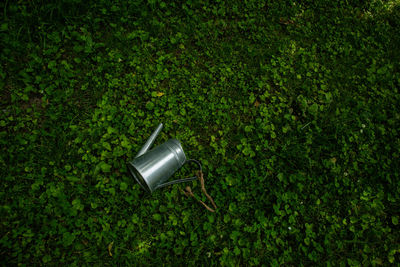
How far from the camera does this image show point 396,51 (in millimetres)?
4473

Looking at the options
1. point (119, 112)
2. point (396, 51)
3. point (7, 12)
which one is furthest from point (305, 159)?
point (7, 12)

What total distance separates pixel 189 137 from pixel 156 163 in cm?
76

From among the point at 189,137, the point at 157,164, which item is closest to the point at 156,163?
the point at 157,164

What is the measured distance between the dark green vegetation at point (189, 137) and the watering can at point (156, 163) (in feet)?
0.99

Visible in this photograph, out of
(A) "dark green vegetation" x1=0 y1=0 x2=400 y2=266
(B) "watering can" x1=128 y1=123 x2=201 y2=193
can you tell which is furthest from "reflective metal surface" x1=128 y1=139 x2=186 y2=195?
(A) "dark green vegetation" x1=0 y1=0 x2=400 y2=266

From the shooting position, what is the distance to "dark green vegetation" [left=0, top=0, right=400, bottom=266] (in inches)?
84.6

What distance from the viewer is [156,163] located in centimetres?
208

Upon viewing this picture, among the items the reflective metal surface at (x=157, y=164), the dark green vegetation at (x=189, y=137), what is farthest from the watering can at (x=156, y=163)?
the dark green vegetation at (x=189, y=137)

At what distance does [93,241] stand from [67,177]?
0.69m

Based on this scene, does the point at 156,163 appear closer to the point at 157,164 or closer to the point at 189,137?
the point at 157,164

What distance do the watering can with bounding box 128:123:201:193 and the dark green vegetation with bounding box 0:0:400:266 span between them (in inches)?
11.8

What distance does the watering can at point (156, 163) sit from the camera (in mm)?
2025

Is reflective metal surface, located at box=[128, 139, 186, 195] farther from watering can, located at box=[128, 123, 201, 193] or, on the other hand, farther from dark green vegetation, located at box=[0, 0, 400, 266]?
dark green vegetation, located at box=[0, 0, 400, 266]

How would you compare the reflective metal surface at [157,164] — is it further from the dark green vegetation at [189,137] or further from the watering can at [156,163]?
the dark green vegetation at [189,137]
